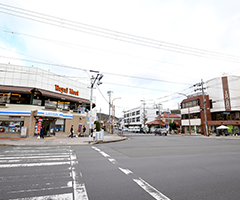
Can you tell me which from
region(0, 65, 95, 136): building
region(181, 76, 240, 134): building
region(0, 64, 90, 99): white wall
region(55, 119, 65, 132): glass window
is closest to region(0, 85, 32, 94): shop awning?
region(0, 65, 95, 136): building

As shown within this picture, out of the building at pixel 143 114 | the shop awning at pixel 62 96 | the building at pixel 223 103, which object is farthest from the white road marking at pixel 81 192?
the building at pixel 143 114

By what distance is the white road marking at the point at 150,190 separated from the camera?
3.96 metres

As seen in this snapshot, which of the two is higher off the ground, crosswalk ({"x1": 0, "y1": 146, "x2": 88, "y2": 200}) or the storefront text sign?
the storefront text sign

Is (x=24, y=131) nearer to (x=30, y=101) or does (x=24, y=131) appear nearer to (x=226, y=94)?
(x=30, y=101)

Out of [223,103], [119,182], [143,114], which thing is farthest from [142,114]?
[119,182]

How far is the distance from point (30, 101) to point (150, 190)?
2351 cm

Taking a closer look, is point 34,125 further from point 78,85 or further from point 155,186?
point 155,186

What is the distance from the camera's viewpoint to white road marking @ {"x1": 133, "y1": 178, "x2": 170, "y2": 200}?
156 inches

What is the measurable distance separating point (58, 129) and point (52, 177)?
2303 cm

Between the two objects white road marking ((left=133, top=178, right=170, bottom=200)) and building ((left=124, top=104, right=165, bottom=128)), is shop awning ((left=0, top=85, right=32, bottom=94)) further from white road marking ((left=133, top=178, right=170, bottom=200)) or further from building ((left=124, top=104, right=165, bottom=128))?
A: building ((left=124, top=104, right=165, bottom=128))

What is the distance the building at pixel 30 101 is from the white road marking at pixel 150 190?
821 inches

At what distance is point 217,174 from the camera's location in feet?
19.4

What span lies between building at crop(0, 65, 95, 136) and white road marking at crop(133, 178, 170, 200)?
20858 millimetres

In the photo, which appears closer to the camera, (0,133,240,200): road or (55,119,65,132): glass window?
(0,133,240,200): road
